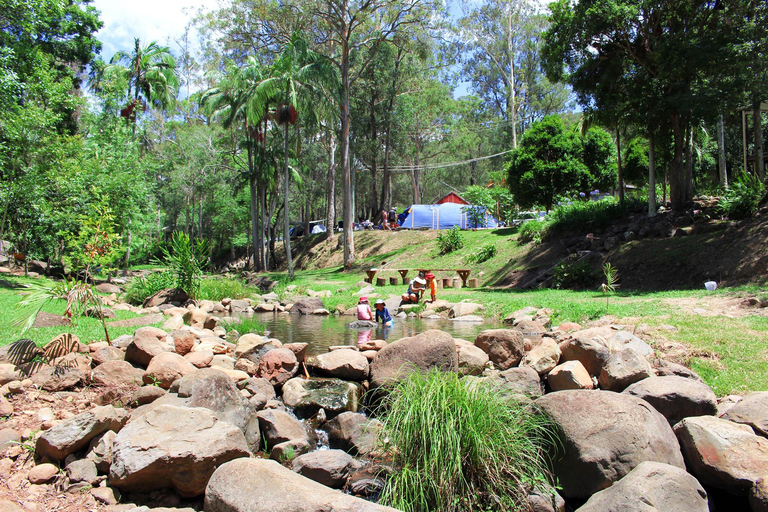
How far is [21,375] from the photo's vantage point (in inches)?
256

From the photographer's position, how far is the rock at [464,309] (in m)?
14.2

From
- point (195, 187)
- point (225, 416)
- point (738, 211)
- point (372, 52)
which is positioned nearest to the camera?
point (225, 416)

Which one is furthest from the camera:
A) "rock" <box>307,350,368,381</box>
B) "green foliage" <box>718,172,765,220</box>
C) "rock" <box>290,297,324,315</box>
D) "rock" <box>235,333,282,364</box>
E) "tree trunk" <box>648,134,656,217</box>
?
"tree trunk" <box>648,134,656,217</box>

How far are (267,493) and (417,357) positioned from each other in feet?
11.2

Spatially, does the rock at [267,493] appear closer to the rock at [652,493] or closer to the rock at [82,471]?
the rock at [82,471]

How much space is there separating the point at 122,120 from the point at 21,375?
929 inches

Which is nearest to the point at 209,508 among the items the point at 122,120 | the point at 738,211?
the point at 738,211

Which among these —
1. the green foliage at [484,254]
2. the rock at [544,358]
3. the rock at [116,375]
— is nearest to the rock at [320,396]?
the rock at [116,375]

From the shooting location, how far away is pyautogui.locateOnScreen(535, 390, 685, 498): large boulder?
4.75 metres

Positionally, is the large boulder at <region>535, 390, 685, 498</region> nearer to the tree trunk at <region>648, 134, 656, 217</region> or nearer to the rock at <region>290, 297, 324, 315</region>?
the rock at <region>290, 297, 324, 315</region>

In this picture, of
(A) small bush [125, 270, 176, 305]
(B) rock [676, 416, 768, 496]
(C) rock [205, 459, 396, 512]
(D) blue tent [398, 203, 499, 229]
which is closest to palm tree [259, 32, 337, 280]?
(A) small bush [125, 270, 176, 305]

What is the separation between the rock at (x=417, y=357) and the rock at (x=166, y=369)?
8.85ft

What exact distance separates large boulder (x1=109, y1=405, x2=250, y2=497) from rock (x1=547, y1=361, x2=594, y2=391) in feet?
13.3

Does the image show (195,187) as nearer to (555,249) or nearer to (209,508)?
(555,249)
